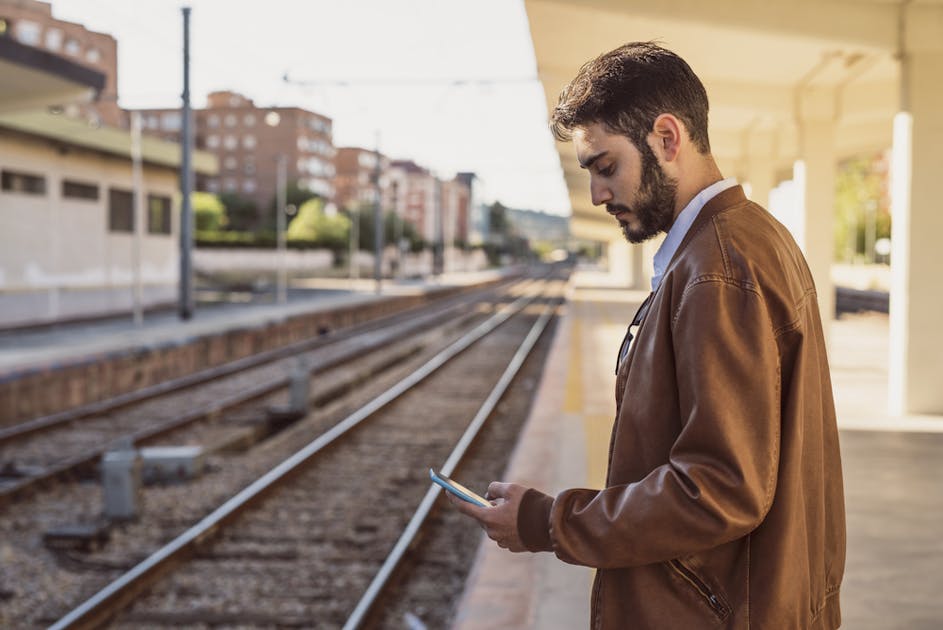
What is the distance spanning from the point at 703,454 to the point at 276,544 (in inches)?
262

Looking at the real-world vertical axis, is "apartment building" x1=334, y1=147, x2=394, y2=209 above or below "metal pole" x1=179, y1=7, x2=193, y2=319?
above

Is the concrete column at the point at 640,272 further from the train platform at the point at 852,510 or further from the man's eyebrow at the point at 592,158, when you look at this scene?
the man's eyebrow at the point at 592,158

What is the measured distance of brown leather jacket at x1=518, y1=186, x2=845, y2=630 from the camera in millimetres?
1821

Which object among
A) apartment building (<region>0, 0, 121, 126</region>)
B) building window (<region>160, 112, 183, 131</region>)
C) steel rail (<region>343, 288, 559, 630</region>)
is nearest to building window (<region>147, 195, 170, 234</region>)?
steel rail (<region>343, 288, 559, 630</region>)

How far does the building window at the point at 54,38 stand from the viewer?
7319 centimetres

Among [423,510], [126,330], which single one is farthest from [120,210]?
[423,510]

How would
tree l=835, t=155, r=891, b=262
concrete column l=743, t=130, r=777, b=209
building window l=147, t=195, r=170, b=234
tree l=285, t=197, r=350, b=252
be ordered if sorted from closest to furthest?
concrete column l=743, t=130, r=777, b=209, building window l=147, t=195, r=170, b=234, tree l=285, t=197, r=350, b=252, tree l=835, t=155, r=891, b=262

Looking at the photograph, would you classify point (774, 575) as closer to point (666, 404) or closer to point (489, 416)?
point (666, 404)

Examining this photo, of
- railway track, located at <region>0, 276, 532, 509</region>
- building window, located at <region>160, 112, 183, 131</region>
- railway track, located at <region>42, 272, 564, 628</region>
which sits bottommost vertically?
railway track, located at <region>42, 272, 564, 628</region>

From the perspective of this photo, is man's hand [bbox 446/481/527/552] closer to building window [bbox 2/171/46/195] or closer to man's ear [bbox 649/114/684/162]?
man's ear [bbox 649/114/684/162]

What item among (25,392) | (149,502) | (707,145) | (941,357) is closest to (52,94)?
(25,392)

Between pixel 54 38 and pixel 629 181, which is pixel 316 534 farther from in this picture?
pixel 54 38

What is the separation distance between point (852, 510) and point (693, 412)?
16.9ft

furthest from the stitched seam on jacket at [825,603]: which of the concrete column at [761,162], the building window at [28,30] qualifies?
the building window at [28,30]
